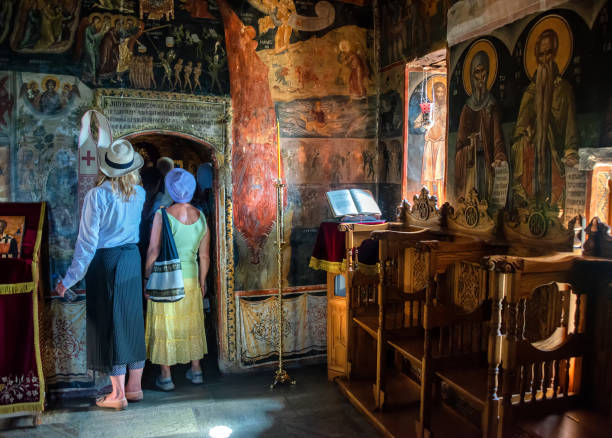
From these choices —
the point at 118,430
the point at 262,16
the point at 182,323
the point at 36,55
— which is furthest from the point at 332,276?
the point at 36,55

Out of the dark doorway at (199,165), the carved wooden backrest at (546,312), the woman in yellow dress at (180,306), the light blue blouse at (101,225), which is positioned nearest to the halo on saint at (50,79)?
the dark doorway at (199,165)

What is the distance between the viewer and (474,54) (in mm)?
4074

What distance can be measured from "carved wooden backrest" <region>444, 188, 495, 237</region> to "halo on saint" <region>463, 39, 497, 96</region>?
93 cm

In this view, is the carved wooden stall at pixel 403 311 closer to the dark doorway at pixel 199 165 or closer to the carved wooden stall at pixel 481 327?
the carved wooden stall at pixel 481 327

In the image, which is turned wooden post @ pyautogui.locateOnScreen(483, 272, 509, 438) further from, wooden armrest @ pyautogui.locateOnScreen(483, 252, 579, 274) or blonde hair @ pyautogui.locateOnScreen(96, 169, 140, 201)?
blonde hair @ pyautogui.locateOnScreen(96, 169, 140, 201)

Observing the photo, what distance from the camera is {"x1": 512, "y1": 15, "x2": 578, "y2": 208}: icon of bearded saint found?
3227 mm

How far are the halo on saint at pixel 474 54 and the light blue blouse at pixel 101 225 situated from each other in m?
3.22

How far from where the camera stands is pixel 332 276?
17.0ft

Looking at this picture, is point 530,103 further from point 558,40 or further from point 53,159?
point 53,159

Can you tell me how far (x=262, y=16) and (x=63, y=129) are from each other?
2440 millimetres

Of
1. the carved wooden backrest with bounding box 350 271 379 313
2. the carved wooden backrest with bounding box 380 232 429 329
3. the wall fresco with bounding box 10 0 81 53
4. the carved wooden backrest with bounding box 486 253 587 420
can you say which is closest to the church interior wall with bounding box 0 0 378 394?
the wall fresco with bounding box 10 0 81 53

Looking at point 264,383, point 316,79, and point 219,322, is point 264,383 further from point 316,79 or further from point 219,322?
point 316,79

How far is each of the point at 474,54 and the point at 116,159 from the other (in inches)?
131

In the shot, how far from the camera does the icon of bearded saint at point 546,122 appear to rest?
3227 mm
